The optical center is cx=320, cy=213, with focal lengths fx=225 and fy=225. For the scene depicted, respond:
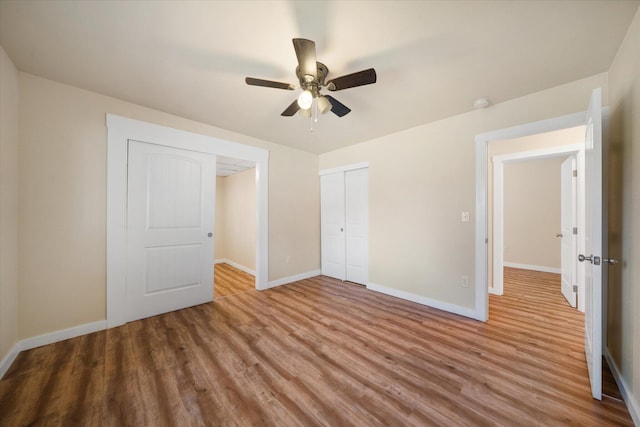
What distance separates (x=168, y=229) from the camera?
2.77 metres

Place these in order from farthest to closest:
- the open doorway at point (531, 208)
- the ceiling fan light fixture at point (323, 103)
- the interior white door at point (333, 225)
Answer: the interior white door at point (333, 225) < the open doorway at point (531, 208) < the ceiling fan light fixture at point (323, 103)

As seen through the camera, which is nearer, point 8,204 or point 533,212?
point 8,204

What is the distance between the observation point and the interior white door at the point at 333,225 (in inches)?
164

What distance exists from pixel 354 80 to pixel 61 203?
2.88 metres

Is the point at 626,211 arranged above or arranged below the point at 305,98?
below

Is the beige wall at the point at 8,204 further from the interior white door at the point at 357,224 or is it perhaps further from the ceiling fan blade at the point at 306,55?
the interior white door at the point at 357,224

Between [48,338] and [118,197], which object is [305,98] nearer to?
[118,197]

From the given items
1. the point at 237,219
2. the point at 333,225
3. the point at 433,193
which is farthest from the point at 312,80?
the point at 237,219

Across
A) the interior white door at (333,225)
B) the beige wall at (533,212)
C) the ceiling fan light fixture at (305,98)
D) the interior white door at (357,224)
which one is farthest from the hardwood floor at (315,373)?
the beige wall at (533,212)

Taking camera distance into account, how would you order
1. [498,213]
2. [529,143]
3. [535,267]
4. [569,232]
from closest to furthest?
[569,232]
[529,143]
[498,213]
[535,267]

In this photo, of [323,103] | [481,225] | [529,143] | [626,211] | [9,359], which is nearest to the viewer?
[626,211]

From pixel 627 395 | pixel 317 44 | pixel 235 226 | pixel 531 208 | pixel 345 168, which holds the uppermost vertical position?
pixel 317 44

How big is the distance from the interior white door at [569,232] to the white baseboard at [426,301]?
60.3 inches

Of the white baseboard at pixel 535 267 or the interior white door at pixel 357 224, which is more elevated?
the interior white door at pixel 357 224
